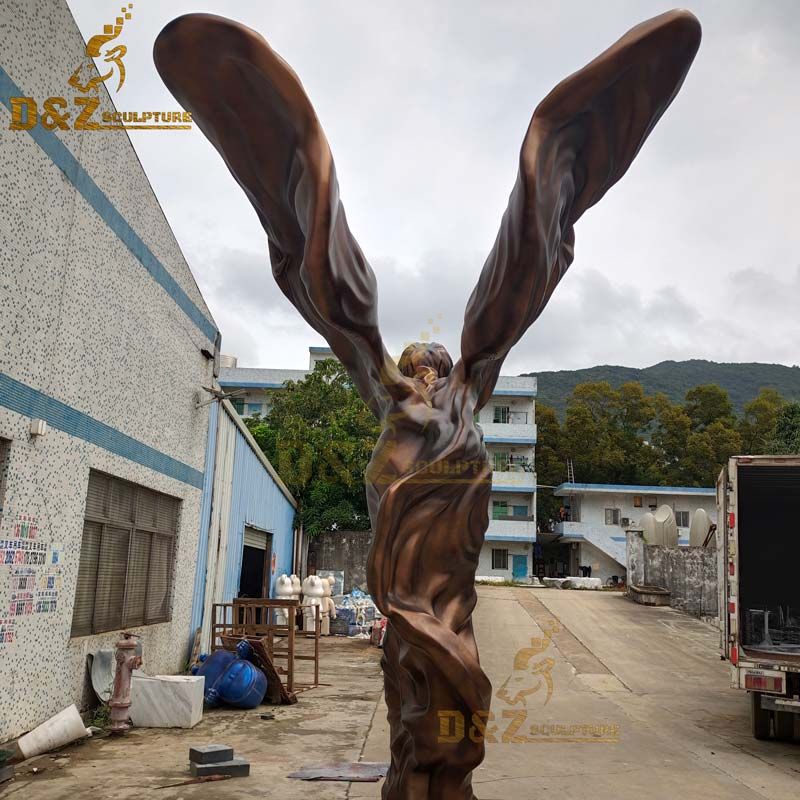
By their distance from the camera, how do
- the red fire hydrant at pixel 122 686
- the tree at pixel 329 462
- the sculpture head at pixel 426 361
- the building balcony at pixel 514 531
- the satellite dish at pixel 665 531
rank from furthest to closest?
1. the building balcony at pixel 514 531
2. the satellite dish at pixel 665 531
3. the tree at pixel 329 462
4. the red fire hydrant at pixel 122 686
5. the sculpture head at pixel 426 361

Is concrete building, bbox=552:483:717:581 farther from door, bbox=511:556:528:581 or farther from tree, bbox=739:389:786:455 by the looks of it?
tree, bbox=739:389:786:455

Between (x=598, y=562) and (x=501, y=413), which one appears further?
(x=501, y=413)

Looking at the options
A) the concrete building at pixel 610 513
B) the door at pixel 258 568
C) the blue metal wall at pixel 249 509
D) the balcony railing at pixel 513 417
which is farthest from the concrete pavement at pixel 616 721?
the balcony railing at pixel 513 417

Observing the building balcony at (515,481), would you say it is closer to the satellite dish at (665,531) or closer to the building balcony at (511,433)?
the building balcony at (511,433)

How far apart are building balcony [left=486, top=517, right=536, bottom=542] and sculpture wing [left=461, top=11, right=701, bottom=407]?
1115 inches

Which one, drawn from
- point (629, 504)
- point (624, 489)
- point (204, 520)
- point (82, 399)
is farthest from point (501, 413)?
point (82, 399)

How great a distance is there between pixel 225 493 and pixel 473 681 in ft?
31.6

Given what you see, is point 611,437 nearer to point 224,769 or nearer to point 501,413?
point 501,413

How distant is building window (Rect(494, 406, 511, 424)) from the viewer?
33594 mm

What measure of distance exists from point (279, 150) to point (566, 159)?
92 centimetres

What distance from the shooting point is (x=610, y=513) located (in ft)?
106

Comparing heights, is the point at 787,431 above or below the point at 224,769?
above

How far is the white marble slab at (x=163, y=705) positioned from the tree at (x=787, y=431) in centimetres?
2306

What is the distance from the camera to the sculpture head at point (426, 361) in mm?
2914
